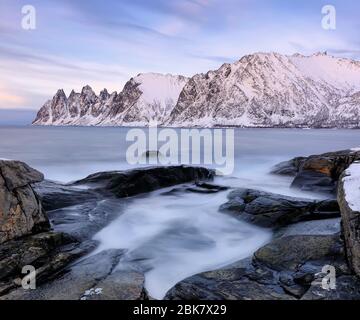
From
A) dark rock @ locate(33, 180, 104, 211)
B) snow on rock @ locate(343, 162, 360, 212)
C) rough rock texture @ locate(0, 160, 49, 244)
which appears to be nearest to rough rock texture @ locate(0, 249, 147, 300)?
rough rock texture @ locate(0, 160, 49, 244)

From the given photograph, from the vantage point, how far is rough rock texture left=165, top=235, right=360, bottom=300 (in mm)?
6176

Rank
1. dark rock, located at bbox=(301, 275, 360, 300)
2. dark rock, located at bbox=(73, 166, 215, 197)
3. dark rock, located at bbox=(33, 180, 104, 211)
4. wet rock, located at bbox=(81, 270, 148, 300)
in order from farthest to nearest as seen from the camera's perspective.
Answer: dark rock, located at bbox=(73, 166, 215, 197) → dark rock, located at bbox=(33, 180, 104, 211) → wet rock, located at bbox=(81, 270, 148, 300) → dark rock, located at bbox=(301, 275, 360, 300)

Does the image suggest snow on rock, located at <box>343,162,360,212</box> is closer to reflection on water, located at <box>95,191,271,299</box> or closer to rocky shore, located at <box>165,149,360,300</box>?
rocky shore, located at <box>165,149,360,300</box>

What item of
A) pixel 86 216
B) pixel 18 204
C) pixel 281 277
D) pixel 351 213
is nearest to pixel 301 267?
pixel 281 277

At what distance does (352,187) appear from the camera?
729cm

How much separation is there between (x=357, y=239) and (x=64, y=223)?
6974mm

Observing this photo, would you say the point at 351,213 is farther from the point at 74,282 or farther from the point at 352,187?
the point at 74,282

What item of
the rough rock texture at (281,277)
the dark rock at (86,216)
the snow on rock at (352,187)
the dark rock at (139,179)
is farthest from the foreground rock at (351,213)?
the dark rock at (139,179)

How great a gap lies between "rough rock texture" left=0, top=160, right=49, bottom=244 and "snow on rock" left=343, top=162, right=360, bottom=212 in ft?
21.5

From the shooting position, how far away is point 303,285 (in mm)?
6391

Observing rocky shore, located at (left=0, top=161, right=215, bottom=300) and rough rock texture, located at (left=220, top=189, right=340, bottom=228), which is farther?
rough rock texture, located at (left=220, top=189, right=340, bottom=228)

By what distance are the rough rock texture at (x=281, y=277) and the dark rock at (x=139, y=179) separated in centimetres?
768

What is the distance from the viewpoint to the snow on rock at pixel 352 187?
6816 mm
